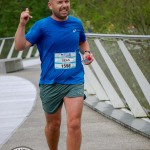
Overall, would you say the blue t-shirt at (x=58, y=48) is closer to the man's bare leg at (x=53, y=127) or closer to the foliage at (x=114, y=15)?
the man's bare leg at (x=53, y=127)

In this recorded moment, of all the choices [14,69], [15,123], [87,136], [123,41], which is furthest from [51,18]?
[14,69]

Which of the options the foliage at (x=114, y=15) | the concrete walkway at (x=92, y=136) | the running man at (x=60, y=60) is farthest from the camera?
the foliage at (x=114, y=15)

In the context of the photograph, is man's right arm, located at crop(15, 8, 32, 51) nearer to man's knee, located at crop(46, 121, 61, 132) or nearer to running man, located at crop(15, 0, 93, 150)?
running man, located at crop(15, 0, 93, 150)

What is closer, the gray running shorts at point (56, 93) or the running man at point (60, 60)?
the running man at point (60, 60)

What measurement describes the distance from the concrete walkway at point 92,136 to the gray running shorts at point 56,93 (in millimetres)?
1595

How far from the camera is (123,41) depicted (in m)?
10.8

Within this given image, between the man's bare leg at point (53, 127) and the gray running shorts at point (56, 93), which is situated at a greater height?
the gray running shorts at point (56, 93)

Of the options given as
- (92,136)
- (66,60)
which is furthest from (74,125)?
(92,136)

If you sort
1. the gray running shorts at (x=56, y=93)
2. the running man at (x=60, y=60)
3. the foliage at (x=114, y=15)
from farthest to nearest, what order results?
the foliage at (x=114, y=15), the gray running shorts at (x=56, y=93), the running man at (x=60, y=60)

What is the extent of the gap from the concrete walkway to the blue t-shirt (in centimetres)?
180

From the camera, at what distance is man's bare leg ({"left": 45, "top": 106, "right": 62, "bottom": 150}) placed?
23.8ft

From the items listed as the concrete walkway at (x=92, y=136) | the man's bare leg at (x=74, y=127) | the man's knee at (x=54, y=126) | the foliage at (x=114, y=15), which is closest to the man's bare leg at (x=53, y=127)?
the man's knee at (x=54, y=126)

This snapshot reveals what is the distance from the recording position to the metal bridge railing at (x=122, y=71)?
10133 millimetres

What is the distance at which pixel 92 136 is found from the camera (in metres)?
9.70
